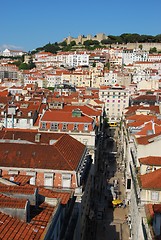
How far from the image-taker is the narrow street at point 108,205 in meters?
37.4

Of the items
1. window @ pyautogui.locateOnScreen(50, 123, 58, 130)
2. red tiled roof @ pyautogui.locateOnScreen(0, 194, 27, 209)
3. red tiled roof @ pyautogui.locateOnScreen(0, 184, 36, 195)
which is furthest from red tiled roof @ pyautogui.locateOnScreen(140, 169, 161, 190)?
window @ pyautogui.locateOnScreen(50, 123, 58, 130)

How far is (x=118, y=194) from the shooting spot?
156ft

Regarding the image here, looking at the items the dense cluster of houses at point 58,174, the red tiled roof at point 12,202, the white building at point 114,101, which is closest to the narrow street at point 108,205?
the dense cluster of houses at point 58,174

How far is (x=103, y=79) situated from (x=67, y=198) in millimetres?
127691

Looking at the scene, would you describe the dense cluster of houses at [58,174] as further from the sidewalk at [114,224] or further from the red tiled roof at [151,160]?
the sidewalk at [114,224]

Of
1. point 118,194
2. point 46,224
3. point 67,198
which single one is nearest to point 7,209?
point 46,224

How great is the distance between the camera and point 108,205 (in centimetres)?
4438

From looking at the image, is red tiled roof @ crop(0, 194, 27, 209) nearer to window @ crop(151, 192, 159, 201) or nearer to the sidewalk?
window @ crop(151, 192, 159, 201)

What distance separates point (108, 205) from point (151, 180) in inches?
624

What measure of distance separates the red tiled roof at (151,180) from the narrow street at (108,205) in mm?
8648

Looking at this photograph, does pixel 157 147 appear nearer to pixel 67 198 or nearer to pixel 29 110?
pixel 67 198

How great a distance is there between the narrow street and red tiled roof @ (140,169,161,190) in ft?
28.4

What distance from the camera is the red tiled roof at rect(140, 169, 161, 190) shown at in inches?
1127

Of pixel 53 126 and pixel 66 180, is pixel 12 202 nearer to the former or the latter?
pixel 66 180
